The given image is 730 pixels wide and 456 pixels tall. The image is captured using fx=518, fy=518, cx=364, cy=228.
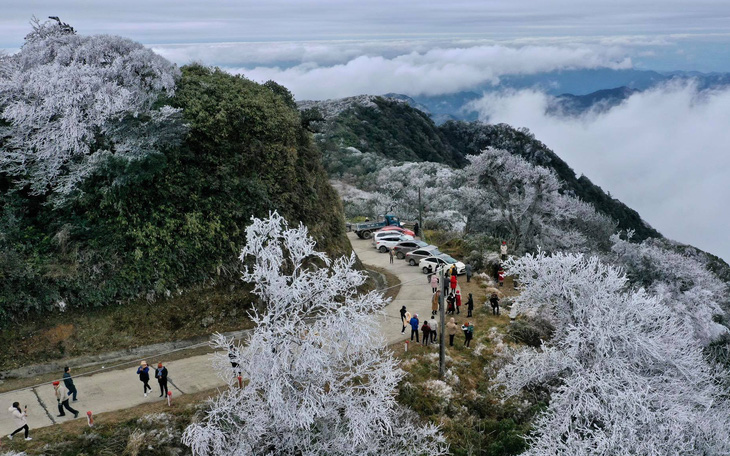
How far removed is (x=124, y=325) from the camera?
18484 mm

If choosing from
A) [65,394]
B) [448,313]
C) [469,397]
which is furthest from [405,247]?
[65,394]

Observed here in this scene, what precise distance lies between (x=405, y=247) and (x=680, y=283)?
19.7 metres

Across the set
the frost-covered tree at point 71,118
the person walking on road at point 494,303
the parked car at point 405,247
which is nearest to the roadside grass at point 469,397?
the person walking on road at point 494,303

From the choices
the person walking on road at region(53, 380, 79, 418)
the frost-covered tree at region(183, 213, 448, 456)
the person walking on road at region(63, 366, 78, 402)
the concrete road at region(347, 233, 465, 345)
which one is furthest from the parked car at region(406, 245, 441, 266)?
the person walking on road at region(53, 380, 79, 418)

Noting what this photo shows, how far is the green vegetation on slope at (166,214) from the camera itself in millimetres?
18125

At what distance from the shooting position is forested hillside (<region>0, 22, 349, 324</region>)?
1845 cm

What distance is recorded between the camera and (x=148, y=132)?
65.5 feet

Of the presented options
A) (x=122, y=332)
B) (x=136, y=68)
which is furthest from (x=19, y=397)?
(x=136, y=68)

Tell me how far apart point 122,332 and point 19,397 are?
3.63 meters

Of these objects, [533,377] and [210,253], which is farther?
[210,253]

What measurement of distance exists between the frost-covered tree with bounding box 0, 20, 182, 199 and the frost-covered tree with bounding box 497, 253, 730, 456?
14.6m

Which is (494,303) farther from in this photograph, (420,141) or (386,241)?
(420,141)

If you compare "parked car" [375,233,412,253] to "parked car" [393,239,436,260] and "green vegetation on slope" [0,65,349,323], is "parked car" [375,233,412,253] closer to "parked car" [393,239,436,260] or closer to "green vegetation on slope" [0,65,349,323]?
"parked car" [393,239,436,260]

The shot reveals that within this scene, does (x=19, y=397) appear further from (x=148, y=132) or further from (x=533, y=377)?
(x=533, y=377)
